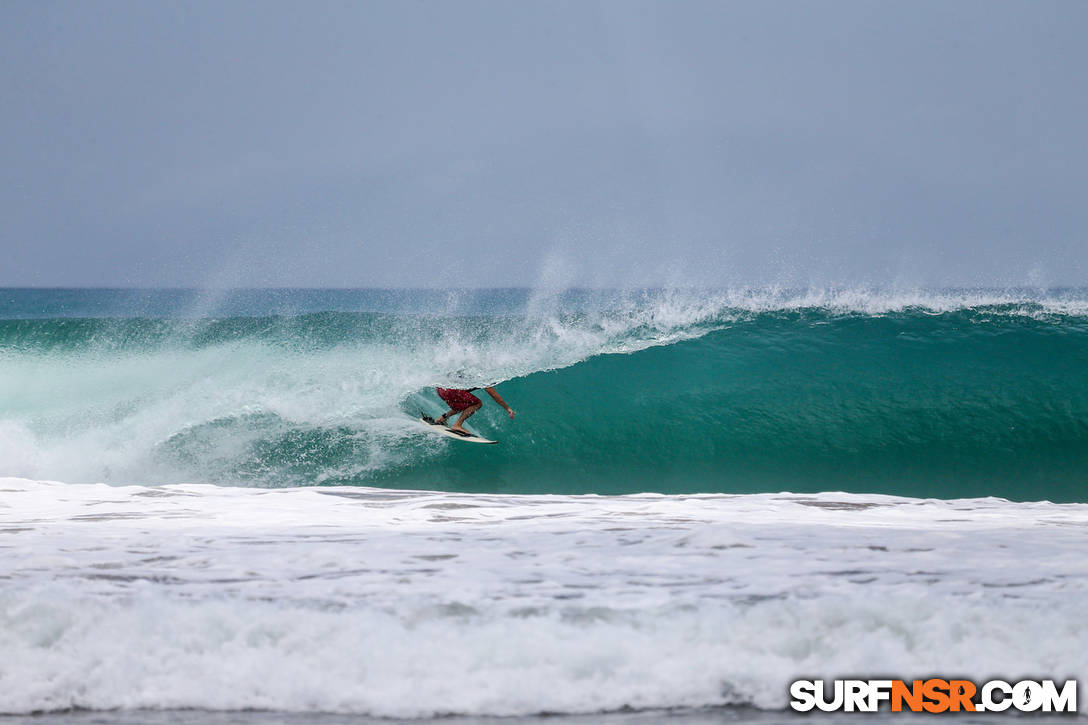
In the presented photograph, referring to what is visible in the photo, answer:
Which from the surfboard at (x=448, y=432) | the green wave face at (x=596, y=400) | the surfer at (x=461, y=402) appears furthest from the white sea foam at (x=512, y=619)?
the surfer at (x=461, y=402)

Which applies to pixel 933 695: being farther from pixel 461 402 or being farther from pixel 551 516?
pixel 461 402

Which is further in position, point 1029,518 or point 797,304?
point 797,304

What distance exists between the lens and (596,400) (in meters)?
9.52

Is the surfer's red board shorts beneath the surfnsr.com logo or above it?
above

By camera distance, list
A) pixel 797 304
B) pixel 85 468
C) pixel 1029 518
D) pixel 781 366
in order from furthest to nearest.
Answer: pixel 797 304 < pixel 781 366 < pixel 85 468 < pixel 1029 518

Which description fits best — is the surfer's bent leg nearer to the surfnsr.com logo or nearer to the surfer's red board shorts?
the surfer's red board shorts

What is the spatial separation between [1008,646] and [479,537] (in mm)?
2055

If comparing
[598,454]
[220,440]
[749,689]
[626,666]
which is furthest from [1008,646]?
[220,440]

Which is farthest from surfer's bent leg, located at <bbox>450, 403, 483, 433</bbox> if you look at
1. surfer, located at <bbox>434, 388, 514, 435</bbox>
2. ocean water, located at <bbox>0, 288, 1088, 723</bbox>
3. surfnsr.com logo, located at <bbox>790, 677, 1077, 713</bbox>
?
surfnsr.com logo, located at <bbox>790, 677, 1077, 713</bbox>

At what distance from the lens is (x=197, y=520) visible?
4.08 metres

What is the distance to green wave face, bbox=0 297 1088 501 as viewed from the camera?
8250mm

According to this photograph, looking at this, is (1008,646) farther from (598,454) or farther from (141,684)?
(598,454)

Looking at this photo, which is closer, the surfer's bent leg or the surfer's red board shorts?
the surfer's bent leg

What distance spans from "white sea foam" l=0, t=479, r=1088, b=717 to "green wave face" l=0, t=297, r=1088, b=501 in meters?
4.76
